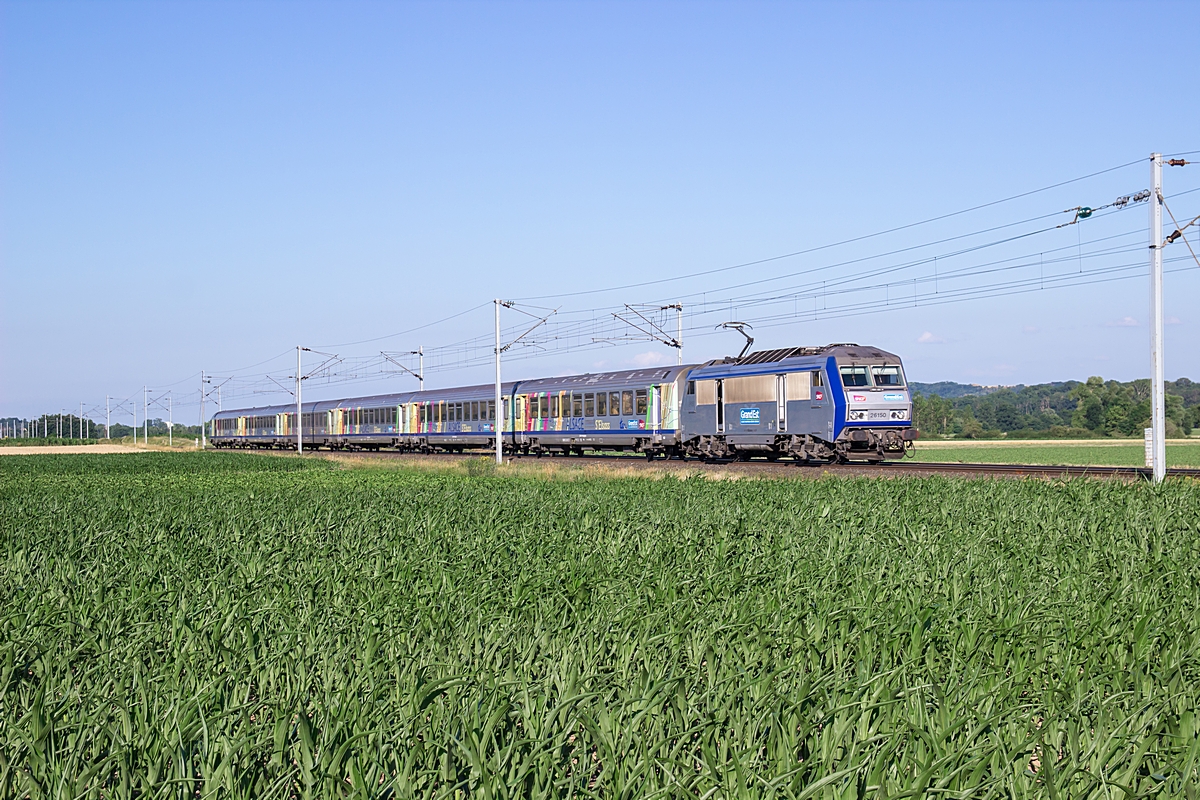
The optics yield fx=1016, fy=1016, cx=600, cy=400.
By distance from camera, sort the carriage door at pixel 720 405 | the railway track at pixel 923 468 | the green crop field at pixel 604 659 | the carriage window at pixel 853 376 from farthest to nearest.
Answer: the carriage door at pixel 720 405 → the carriage window at pixel 853 376 → the railway track at pixel 923 468 → the green crop field at pixel 604 659

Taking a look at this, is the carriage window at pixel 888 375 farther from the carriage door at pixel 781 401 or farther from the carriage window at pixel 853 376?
the carriage door at pixel 781 401

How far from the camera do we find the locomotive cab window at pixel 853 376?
32.1 metres

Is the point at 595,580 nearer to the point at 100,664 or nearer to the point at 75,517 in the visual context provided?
the point at 100,664

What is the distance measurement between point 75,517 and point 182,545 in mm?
3662

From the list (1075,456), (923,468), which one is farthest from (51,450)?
(923,468)

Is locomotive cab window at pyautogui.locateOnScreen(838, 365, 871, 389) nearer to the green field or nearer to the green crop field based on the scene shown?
the green field

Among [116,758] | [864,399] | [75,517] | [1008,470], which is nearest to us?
[116,758]

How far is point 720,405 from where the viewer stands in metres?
37.3

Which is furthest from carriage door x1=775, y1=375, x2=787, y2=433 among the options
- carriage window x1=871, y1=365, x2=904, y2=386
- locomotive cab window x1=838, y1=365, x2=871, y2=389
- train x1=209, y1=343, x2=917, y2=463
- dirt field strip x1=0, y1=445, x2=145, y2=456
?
dirt field strip x1=0, y1=445, x2=145, y2=456

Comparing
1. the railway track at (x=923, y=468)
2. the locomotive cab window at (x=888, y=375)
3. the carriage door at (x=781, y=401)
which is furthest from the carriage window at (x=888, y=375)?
the carriage door at (x=781, y=401)

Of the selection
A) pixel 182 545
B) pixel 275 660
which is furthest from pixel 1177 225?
pixel 275 660

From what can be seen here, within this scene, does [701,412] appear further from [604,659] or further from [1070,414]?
[1070,414]

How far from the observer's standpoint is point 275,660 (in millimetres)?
5625

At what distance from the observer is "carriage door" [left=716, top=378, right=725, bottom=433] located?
37.1 meters
